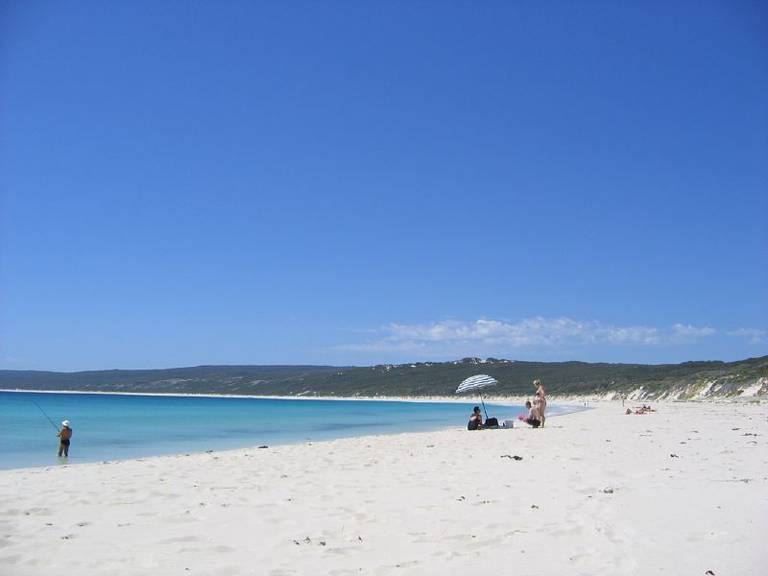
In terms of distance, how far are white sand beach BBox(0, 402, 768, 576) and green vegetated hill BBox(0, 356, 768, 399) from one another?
33.6 meters

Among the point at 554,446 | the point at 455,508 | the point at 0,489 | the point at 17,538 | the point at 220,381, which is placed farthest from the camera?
the point at 220,381

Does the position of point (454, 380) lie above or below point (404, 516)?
below

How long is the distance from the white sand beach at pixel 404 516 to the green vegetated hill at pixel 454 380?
3363 centimetres

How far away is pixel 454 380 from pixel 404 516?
106318 millimetres

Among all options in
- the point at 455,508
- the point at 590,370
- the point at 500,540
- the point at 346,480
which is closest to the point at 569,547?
the point at 500,540

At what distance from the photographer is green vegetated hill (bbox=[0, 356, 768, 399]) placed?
4509 cm

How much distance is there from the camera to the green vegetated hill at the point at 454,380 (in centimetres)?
4509

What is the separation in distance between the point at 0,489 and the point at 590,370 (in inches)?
3845

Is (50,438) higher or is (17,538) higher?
(17,538)

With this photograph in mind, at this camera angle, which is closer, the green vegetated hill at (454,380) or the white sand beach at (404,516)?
the white sand beach at (404,516)

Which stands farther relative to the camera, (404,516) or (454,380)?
(454,380)

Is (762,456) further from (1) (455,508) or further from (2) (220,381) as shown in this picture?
(2) (220,381)

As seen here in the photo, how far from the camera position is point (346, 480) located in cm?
962

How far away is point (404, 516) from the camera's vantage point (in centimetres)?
680
